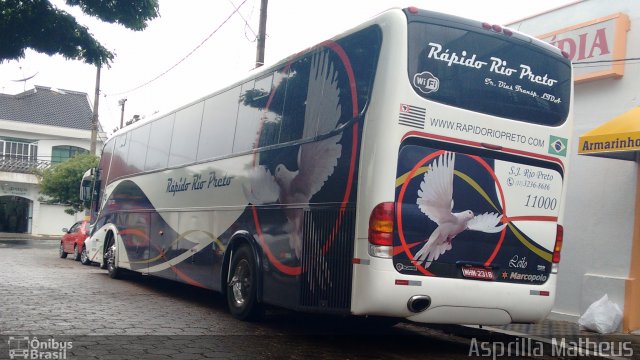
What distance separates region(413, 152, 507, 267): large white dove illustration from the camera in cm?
676

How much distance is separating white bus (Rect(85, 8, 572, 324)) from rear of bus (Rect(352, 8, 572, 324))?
15mm

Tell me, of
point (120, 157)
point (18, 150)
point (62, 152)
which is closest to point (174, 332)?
point (120, 157)

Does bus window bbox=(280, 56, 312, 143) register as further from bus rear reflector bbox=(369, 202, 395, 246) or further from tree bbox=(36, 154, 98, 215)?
tree bbox=(36, 154, 98, 215)

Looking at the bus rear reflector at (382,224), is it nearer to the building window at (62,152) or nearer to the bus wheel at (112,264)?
the bus wheel at (112,264)

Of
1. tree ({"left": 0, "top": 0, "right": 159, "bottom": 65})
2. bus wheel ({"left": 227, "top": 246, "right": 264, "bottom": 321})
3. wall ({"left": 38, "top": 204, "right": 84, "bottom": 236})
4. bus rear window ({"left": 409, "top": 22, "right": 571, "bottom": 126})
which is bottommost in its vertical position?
wall ({"left": 38, "top": 204, "right": 84, "bottom": 236})

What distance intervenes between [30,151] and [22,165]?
1.54 metres

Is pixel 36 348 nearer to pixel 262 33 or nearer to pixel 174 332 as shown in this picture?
pixel 174 332

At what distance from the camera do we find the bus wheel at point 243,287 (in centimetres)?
870

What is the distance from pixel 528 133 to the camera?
7.45 meters

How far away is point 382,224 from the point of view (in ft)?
21.3

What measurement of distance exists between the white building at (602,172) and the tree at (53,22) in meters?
7.01

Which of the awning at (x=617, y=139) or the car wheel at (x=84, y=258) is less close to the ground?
the awning at (x=617, y=139)

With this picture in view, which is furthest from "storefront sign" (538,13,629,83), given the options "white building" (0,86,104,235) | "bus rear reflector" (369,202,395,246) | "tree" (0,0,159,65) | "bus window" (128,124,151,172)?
"white building" (0,86,104,235)

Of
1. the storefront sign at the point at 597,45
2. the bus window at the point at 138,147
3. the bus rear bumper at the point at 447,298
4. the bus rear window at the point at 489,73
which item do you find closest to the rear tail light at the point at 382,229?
the bus rear bumper at the point at 447,298
